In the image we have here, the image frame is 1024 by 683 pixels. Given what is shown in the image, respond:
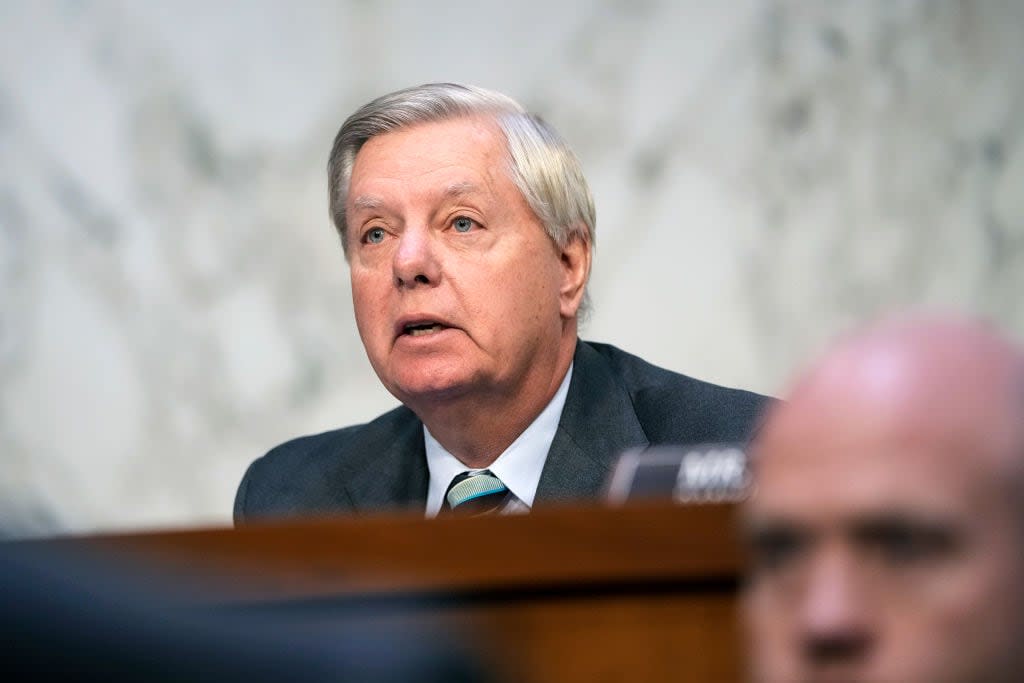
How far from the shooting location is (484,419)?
2244mm

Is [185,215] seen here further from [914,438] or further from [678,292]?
[914,438]

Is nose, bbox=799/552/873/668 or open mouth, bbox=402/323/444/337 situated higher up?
open mouth, bbox=402/323/444/337

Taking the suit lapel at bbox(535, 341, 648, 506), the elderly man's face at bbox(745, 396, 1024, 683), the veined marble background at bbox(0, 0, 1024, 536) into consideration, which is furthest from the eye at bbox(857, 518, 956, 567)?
the veined marble background at bbox(0, 0, 1024, 536)

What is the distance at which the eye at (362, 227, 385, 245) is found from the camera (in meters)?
2.32

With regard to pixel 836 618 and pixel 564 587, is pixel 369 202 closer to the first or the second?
pixel 564 587

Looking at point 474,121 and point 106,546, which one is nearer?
point 106,546

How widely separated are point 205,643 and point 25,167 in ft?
9.57

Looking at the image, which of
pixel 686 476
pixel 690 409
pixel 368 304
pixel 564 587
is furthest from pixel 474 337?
pixel 564 587

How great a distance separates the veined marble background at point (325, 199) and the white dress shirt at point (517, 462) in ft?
2.86

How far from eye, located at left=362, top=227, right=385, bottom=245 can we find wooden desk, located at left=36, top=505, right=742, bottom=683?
1236 millimetres

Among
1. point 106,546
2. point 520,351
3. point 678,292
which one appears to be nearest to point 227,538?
point 106,546

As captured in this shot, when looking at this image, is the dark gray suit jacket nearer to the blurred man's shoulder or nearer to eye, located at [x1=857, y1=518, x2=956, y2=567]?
the blurred man's shoulder

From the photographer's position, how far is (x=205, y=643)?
0.56m

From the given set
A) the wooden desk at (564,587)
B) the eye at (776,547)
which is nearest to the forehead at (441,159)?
the wooden desk at (564,587)
